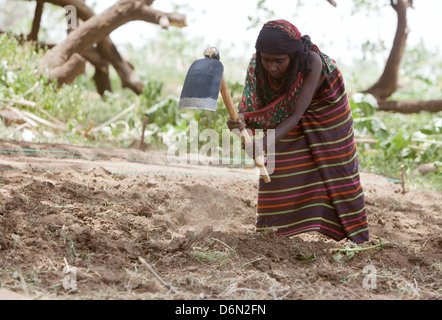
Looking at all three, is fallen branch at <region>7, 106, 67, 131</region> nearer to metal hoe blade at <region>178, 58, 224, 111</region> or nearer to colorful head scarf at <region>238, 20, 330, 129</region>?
colorful head scarf at <region>238, 20, 330, 129</region>

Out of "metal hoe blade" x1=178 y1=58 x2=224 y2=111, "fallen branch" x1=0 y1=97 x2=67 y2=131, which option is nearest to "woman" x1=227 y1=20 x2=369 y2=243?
"metal hoe blade" x1=178 y1=58 x2=224 y2=111

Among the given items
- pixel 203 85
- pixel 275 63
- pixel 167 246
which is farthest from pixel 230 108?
pixel 167 246

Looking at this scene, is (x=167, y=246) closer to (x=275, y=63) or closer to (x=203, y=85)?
(x=203, y=85)

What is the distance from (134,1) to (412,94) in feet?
24.4

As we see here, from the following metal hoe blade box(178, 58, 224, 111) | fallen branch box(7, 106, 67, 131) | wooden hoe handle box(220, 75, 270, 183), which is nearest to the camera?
metal hoe blade box(178, 58, 224, 111)

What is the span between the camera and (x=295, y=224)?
9.64 feet

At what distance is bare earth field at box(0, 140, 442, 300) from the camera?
6.82 feet

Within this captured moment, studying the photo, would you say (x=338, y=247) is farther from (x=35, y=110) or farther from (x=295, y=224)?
(x=35, y=110)

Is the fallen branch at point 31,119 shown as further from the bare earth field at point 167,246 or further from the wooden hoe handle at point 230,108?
the wooden hoe handle at point 230,108

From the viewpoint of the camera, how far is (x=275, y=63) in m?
2.51

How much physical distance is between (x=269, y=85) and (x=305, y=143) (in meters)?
0.42

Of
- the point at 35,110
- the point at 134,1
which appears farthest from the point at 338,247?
the point at 134,1

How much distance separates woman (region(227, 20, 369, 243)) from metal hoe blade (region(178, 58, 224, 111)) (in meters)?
0.32

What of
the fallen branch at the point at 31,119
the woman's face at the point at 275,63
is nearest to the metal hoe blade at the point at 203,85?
the woman's face at the point at 275,63
